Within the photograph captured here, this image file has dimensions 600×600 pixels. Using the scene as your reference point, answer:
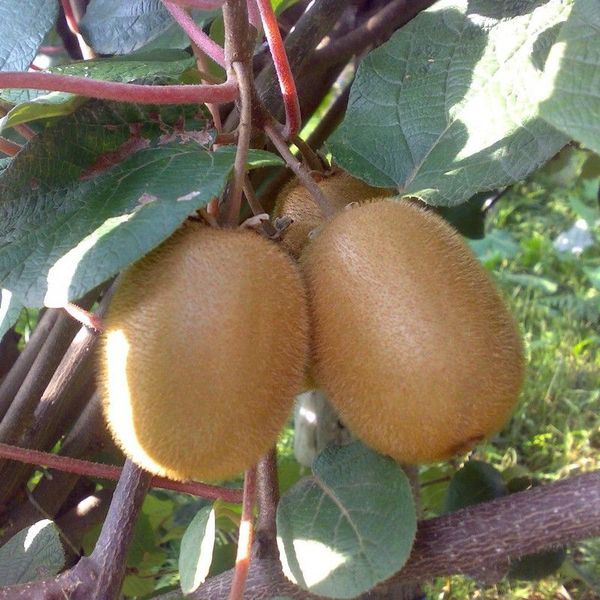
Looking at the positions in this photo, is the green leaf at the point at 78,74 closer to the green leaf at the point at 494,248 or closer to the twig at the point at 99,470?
the twig at the point at 99,470

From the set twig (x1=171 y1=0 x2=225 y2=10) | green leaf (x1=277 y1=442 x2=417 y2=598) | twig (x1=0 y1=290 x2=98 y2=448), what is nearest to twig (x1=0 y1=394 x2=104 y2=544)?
twig (x1=0 y1=290 x2=98 y2=448)

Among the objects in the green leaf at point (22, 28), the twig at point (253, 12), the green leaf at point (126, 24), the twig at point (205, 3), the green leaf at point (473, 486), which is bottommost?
the green leaf at point (473, 486)

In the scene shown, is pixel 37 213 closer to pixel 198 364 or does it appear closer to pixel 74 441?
pixel 198 364

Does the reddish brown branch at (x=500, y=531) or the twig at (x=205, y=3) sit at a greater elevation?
the twig at (x=205, y=3)

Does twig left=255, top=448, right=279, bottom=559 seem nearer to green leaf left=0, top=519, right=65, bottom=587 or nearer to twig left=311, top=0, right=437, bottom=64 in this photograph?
green leaf left=0, top=519, right=65, bottom=587

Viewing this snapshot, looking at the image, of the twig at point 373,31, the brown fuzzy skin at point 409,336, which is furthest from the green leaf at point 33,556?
the twig at point 373,31

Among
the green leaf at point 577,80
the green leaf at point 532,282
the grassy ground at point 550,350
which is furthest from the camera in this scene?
the green leaf at point 532,282

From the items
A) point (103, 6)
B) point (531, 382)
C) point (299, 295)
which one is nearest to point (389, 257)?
point (299, 295)
